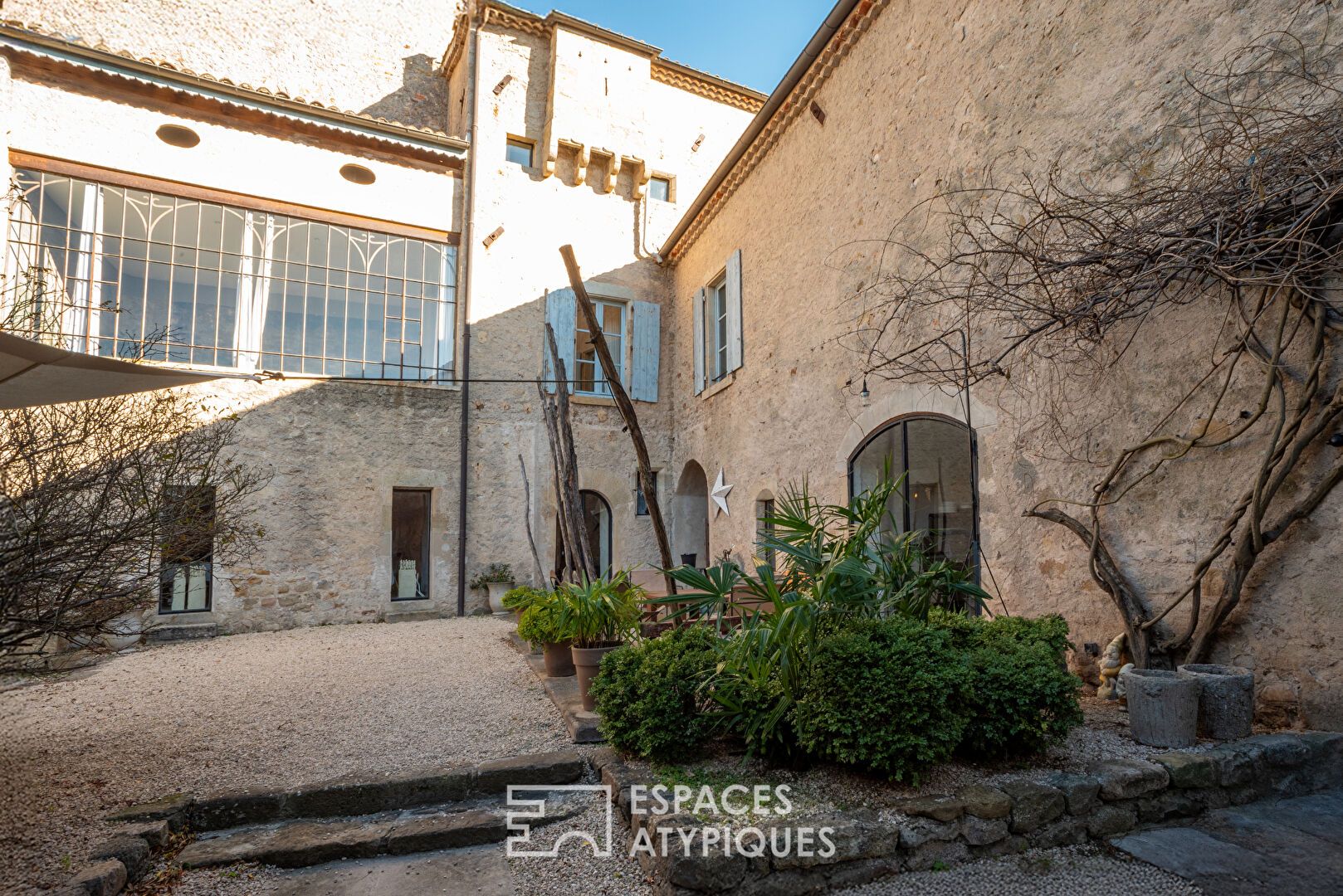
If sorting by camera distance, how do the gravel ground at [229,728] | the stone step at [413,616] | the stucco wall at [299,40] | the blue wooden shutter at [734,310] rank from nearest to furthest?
the gravel ground at [229,728] → the blue wooden shutter at [734,310] → the stone step at [413,616] → the stucco wall at [299,40]

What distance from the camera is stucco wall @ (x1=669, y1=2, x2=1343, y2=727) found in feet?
10.7

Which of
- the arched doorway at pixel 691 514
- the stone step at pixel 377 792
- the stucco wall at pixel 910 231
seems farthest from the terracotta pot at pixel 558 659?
the arched doorway at pixel 691 514

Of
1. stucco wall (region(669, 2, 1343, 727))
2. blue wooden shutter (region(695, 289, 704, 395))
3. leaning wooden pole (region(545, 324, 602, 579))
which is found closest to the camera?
stucco wall (region(669, 2, 1343, 727))

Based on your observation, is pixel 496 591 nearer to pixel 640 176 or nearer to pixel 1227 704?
pixel 640 176

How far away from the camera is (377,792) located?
3107 millimetres

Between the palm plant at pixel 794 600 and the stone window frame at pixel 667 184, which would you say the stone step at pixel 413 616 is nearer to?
the palm plant at pixel 794 600

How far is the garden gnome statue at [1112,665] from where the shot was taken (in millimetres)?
3762

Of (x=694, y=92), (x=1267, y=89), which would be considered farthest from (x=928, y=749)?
(x=694, y=92)

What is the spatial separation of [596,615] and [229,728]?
2159 mm

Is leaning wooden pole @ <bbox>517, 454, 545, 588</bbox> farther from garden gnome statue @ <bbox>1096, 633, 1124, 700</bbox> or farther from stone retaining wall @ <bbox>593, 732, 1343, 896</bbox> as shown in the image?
garden gnome statue @ <bbox>1096, 633, 1124, 700</bbox>

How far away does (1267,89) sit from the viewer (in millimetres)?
3238

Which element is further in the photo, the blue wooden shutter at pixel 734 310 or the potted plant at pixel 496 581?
the potted plant at pixel 496 581

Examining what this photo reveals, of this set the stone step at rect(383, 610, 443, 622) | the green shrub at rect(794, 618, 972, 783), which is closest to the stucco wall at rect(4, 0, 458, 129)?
the stone step at rect(383, 610, 443, 622)

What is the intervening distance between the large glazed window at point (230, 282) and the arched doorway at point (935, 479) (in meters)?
5.85
